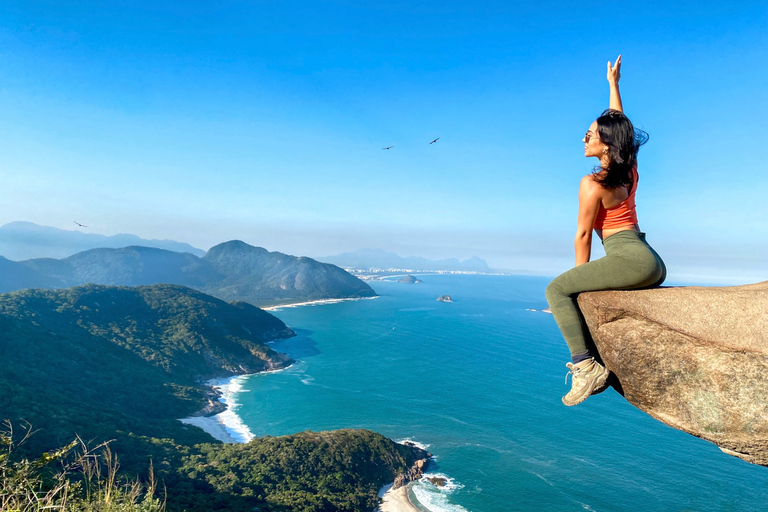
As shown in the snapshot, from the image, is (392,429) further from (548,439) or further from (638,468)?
(638,468)

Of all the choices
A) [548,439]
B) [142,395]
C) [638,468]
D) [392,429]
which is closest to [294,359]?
[142,395]

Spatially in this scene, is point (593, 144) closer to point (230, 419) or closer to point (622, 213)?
point (622, 213)

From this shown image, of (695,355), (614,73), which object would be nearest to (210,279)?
(614,73)

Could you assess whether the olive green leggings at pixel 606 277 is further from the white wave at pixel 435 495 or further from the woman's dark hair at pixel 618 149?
the white wave at pixel 435 495

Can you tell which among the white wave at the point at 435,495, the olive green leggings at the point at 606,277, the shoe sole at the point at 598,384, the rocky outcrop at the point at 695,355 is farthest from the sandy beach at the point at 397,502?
the olive green leggings at the point at 606,277

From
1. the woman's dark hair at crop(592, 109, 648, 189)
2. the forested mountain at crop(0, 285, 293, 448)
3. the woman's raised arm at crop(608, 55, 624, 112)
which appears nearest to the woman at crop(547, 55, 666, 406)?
the woman's dark hair at crop(592, 109, 648, 189)

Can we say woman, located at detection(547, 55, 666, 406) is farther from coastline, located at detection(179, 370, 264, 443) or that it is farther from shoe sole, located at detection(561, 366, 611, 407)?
coastline, located at detection(179, 370, 264, 443)

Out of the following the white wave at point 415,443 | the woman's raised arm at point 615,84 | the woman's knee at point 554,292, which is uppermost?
the woman's raised arm at point 615,84
